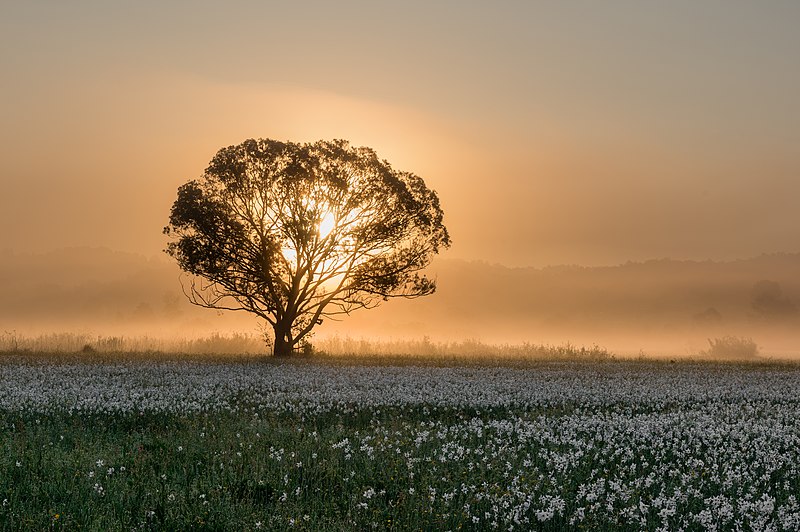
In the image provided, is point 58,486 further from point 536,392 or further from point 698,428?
point 536,392

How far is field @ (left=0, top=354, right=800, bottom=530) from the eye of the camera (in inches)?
401

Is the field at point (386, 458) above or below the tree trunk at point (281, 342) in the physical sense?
below

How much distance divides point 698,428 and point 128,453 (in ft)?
37.4

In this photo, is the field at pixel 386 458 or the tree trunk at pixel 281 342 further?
the tree trunk at pixel 281 342

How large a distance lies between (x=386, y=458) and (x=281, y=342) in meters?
32.6

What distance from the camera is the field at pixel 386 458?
10.2 m

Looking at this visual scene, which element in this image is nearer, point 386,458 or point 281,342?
point 386,458

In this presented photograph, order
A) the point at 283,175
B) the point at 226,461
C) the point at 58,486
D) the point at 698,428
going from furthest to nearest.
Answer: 1. the point at 283,175
2. the point at 698,428
3. the point at 226,461
4. the point at 58,486

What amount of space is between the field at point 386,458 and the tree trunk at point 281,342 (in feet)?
62.6

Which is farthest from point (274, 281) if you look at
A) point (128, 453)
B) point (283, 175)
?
point (128, 453)

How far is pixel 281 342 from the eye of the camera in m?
45.2

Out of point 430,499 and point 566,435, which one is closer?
point 430,499

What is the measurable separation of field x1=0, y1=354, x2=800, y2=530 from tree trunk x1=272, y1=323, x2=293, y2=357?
1909 cm

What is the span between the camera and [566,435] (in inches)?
609
